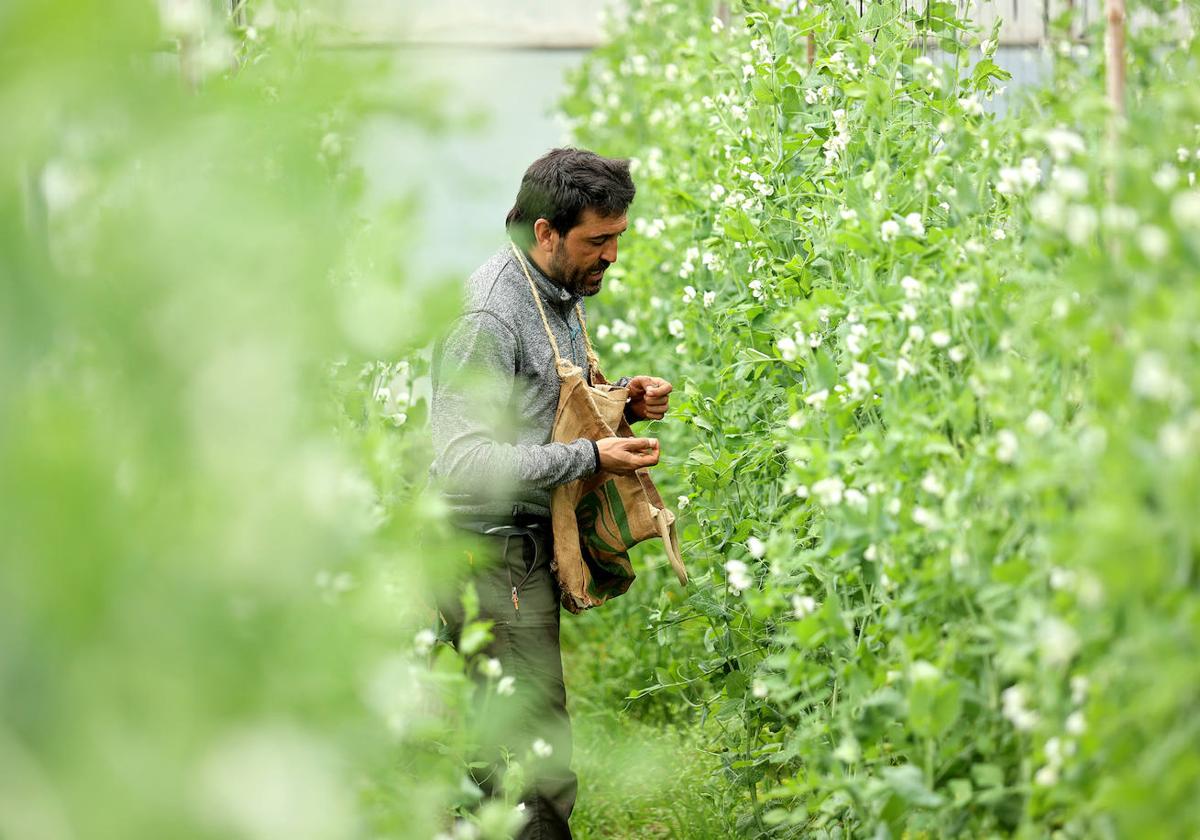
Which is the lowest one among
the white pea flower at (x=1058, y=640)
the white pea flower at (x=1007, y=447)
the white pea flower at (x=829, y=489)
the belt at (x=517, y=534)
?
the belt at (x=517, y=534)

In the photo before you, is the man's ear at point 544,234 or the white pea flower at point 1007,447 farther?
the man's ear at point 544,234

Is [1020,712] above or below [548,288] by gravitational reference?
above

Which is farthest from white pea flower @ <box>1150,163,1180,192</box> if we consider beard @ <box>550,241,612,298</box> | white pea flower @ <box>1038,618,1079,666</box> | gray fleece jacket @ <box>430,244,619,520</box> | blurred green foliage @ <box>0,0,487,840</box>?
beard @ <box>550,241,612,298</box>

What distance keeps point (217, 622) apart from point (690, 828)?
281cm

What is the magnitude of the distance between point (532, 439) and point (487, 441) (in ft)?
0.56

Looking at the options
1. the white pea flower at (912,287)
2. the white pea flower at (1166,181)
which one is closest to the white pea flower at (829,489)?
the white pea flower at (912,287)

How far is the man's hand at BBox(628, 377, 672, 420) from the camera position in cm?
346

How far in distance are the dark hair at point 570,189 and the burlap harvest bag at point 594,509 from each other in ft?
0.41

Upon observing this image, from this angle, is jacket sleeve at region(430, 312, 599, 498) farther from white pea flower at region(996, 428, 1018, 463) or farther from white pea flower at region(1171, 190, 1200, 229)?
white pea flower at region(1171, 190, 1200, 229)

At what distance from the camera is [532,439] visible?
313 cm

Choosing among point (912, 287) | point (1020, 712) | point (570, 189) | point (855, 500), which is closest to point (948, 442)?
point (855, 500)

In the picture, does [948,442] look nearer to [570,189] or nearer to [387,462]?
[387,462]

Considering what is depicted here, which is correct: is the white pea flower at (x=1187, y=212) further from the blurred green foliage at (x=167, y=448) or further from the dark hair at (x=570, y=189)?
the dark hair at (x=570, y=189)

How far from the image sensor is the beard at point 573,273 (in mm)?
3170
